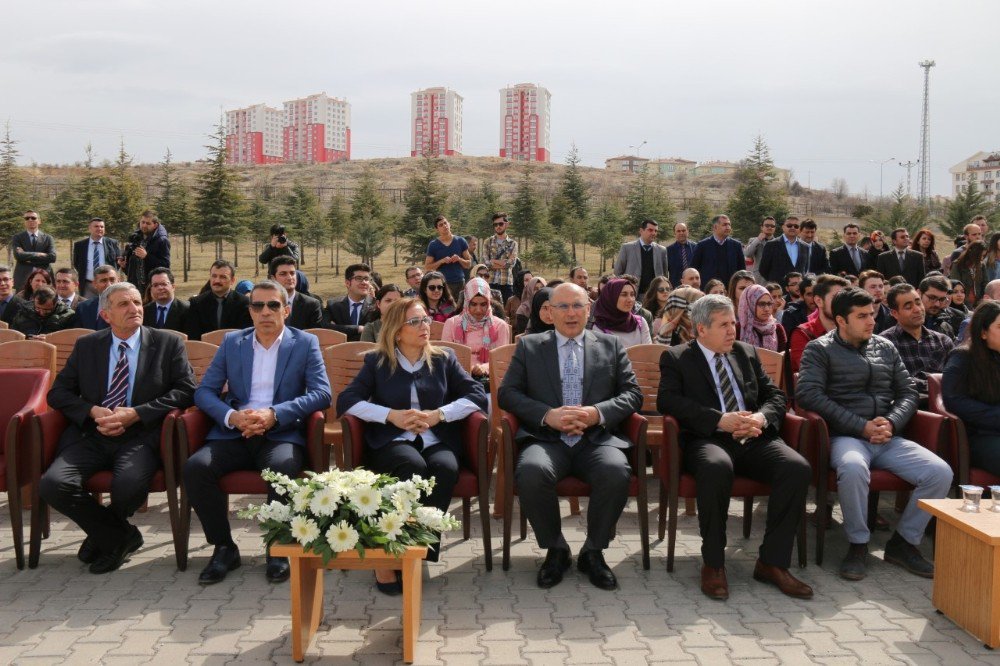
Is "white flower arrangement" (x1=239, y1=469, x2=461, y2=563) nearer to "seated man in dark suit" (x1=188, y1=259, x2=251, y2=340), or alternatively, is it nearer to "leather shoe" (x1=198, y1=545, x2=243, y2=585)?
"leather shoe" (x1=198, y1=545, x2=243, y2=585)

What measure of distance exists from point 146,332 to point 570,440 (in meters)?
2.70

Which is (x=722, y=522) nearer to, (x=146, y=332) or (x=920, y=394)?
(x=920, y=394)

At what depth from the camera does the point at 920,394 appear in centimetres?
552

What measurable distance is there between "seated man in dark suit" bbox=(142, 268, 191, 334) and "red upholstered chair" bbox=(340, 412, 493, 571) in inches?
133

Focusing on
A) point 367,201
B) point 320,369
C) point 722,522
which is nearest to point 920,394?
point 722,522

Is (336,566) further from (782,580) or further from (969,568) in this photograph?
(969,568)

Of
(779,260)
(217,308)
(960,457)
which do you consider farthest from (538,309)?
(779,260)

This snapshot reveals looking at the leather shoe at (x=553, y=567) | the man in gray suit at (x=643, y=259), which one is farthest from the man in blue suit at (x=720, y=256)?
the leather shoe at (x=553, y=567)

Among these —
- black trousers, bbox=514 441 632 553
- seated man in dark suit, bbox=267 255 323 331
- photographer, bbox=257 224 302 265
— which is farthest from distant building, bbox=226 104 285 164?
black trousers, bbox=514 441 632 553

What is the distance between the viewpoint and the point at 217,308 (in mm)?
7570

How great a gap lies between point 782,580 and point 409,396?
2.31 meters

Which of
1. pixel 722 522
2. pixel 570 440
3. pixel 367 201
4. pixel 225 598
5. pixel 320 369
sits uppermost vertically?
pixel 367 201

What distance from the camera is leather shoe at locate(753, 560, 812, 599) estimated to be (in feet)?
14.2

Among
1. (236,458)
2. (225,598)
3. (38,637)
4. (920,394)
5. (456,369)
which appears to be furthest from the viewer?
(920,394)
